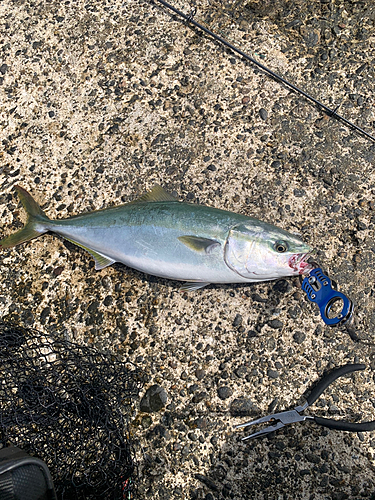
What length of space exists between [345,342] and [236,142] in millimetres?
1857

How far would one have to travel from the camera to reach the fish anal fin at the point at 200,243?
2600 mm

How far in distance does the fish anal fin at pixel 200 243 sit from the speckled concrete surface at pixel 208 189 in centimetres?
46

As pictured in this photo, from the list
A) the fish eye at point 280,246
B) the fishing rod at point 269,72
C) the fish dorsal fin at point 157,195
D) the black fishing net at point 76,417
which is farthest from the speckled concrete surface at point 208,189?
the fish eye at point 280,246

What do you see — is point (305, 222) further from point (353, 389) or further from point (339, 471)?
point (339, 471)

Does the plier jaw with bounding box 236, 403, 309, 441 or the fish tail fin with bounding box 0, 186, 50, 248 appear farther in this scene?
the fish tail fin with bounding box 0, 186, 50, 248

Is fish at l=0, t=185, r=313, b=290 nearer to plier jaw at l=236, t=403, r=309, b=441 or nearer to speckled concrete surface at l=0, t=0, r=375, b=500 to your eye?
speckled concrete surface at l=0, t=0, r=375, b=500

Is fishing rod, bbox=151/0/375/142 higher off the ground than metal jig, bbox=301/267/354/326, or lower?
higher

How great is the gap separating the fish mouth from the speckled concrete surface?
0.31m

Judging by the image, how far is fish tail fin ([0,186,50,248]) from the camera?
122 inches

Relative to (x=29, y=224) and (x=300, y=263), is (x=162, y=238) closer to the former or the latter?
(x=300, y=263)

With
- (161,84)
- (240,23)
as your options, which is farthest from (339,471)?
(240,23)

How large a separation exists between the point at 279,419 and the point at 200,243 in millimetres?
1330

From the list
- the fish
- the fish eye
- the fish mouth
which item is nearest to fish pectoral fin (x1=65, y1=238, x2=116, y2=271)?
the fish

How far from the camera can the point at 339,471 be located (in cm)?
252
